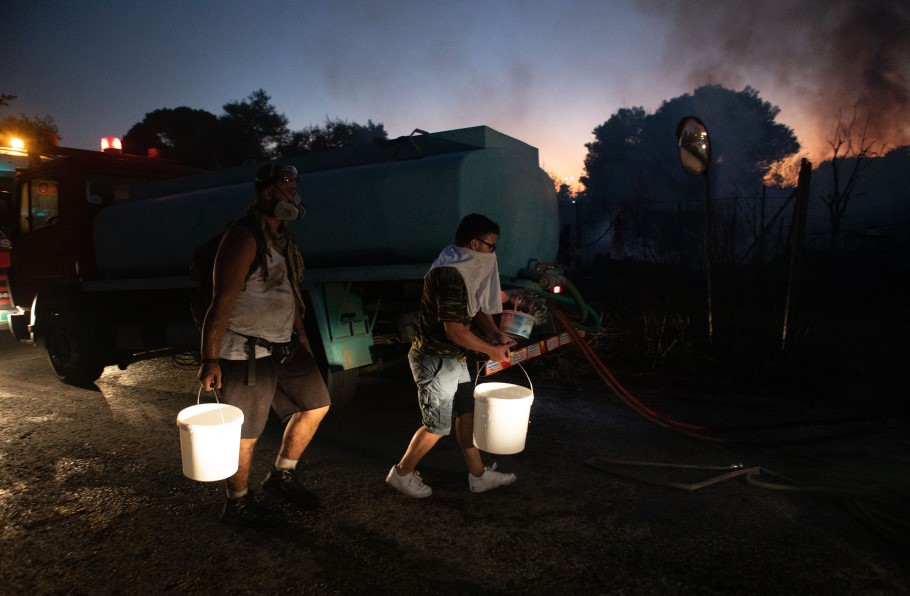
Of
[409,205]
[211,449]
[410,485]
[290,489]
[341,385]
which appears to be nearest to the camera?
[211,449]

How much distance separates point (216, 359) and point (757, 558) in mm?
2746

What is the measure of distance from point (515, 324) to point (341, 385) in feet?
6.62

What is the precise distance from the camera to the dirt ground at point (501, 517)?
8.28 ft

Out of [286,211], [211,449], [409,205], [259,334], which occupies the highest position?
[409,205]

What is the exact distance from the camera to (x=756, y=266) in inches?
335

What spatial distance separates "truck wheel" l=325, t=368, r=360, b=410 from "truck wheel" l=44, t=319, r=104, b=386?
3298mm

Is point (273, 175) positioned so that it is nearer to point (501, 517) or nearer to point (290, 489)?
point (290, 489)

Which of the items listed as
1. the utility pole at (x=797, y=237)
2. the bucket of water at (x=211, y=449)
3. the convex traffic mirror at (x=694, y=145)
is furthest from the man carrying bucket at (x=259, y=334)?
the utility pole at (x=797, y=237)

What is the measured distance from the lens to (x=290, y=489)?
10.4 feet

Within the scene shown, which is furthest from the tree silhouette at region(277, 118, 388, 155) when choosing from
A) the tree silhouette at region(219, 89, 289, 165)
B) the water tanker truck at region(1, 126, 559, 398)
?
the water tanker truck at region(1, 126, 559, 398)

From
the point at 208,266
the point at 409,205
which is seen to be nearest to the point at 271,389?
the point at 208,266

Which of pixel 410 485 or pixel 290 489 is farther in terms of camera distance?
pixel 410 485

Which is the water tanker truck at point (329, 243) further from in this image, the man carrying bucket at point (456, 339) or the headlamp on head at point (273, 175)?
the headlamp on head at point (273, 175)

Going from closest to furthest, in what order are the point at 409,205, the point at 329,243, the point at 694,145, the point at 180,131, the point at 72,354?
the point at 409,205 < the point at 329,243 < the point at 694,145 < the point at 72,354 < the point at 180,131
